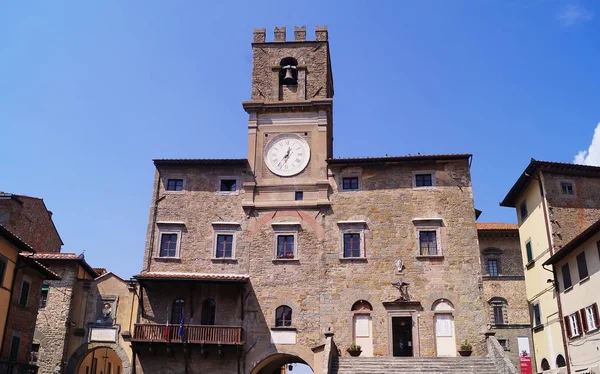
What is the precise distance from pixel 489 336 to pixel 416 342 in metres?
3.35

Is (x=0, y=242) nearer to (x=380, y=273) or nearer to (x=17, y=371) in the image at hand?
(x=17, y=371)

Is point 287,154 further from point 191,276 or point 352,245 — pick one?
point 191,276

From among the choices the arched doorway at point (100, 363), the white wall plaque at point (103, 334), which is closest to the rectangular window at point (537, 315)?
the white wall plaque at point (103, 334)

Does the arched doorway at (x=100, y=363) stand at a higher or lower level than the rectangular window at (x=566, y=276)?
lower

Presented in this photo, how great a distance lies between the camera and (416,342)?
2728 cm

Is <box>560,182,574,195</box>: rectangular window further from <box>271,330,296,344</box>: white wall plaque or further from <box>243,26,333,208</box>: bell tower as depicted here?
<box>271,330,296,344</box>: white wall plaque

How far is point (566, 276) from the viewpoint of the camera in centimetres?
2692

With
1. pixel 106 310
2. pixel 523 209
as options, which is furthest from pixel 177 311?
pixel 523 209

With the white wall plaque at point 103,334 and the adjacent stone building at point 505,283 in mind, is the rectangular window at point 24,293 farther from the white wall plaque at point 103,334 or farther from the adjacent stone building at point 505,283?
the adjacent stone building at point 505,283

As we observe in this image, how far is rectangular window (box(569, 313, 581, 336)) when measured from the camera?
83.5 ft

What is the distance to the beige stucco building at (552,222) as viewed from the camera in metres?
28.1

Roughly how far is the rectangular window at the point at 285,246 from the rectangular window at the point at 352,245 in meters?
2.78

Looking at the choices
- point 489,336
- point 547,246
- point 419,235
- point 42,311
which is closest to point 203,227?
point 42,311

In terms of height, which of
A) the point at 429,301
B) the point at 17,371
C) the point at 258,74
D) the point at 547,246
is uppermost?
the point at 258,74
